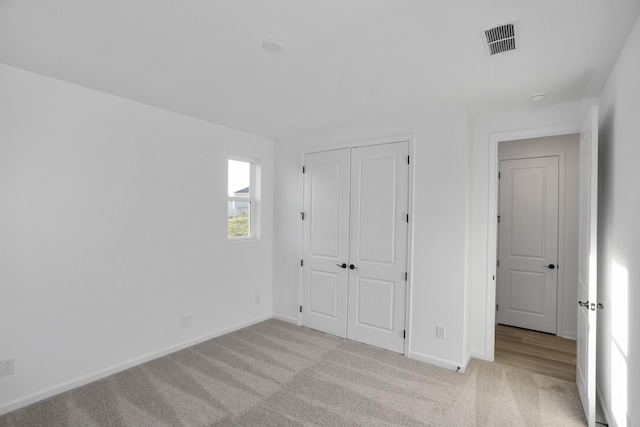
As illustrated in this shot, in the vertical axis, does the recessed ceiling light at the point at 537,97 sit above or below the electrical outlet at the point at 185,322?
above

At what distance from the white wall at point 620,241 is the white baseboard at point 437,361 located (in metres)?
1.04

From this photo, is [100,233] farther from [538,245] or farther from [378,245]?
[538,245]

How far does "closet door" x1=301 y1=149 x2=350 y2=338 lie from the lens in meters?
3.92

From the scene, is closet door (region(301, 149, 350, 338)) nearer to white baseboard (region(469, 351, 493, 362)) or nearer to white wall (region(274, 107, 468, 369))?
white wall (region(274, 107, 468, 369))

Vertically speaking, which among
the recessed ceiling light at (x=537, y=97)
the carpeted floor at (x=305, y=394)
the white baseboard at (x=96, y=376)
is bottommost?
the carpeted floor at (x=305, y=394)

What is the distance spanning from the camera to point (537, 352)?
355 centimetres

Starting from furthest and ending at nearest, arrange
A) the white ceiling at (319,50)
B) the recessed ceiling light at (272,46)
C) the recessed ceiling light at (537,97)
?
1. the recessed ceiling light at (537,97)
2. the recessed ceiling light at (272,46)
3. the white ceiling at (319,50)

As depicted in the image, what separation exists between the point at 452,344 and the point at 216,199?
9.86ft

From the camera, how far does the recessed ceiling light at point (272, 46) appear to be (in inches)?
78.7

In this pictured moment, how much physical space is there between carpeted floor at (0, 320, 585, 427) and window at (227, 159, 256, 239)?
1.49m

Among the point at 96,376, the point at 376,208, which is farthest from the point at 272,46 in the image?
the point at 96,376

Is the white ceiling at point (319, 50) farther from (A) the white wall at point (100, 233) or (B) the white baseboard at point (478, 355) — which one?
(B) the white baseboard at point (478, 355)

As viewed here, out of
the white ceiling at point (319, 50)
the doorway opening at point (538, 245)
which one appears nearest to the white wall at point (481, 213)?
the white ceiling at point (319, 50)

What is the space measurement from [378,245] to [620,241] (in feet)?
6.66
